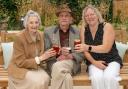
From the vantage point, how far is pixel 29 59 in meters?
5.82

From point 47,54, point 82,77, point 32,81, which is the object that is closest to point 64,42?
point 47,54

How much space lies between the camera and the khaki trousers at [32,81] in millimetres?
5625

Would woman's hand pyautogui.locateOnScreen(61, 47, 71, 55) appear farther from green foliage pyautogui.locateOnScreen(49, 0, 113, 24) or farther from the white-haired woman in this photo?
green foliage pyautogui.locateOnScreen(49, 0, 113, 24)

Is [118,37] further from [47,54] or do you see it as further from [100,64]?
[47,54]

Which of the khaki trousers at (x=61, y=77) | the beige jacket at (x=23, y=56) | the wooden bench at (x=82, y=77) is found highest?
the beige jacket at (x=23, y=56)

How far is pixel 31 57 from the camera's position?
590 cm

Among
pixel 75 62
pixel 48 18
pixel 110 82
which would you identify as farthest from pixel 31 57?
pixel 48 18

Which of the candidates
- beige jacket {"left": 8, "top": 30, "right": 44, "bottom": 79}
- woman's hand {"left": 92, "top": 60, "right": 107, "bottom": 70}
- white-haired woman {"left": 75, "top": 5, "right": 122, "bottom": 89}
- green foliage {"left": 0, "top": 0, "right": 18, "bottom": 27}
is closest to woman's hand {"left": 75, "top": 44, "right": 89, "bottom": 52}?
white-haired woman {"left": 75, "top": 5, "right": 122, "bottom": 89}

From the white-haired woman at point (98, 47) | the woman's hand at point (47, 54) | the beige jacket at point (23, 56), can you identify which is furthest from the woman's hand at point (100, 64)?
the beige jacket at point (23, 56)

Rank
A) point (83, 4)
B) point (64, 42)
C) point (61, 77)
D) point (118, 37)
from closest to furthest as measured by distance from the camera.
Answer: point (61, 77), point (64, 42), point (118, 37), point (83, 4)

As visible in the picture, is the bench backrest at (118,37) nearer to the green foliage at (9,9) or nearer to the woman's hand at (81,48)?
the woman's hand at (81,48)

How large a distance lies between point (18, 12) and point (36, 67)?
28.9 ft

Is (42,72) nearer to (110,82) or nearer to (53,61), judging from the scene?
(53,61)

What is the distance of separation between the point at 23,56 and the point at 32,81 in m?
0.38
